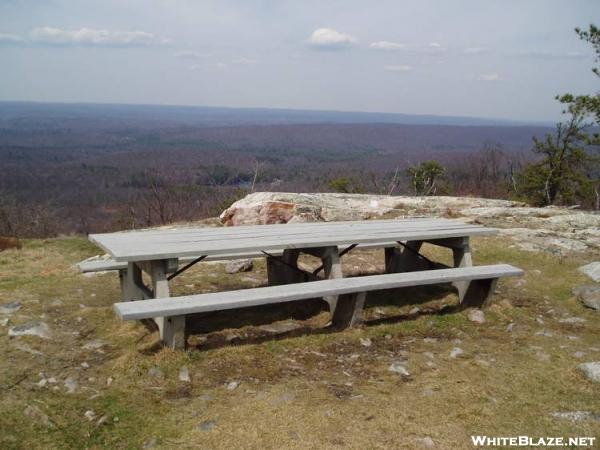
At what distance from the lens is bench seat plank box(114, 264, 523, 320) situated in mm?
3668

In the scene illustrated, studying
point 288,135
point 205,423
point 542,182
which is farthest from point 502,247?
point 288,135

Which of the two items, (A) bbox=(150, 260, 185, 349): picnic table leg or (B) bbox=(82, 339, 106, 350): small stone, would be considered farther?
(B) bbox=(82, 339, 106, 350): small stone

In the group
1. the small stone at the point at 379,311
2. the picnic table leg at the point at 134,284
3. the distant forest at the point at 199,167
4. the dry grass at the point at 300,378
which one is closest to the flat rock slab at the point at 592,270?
the dry grass at the point at 300,378

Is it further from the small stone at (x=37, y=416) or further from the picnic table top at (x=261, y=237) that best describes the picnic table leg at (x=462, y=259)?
the small stone at (x=37, y=416)

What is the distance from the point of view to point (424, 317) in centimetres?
495

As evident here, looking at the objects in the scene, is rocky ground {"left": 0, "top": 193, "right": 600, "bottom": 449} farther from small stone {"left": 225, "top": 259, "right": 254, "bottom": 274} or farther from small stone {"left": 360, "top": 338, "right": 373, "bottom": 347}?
small stone {"left": 225, "top": 259, "right": 254, "bottom": 274}

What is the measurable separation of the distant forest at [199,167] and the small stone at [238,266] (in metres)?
11.5

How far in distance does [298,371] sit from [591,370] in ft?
6.51

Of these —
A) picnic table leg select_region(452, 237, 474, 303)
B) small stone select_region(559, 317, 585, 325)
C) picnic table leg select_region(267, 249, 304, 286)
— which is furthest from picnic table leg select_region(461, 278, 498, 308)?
picnic table leg select_region(267, 249, 304, 286)

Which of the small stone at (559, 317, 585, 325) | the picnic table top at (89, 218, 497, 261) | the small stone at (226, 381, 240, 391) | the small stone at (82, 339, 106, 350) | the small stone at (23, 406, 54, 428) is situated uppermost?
the picnic table top at (89, 218, 497, 261)

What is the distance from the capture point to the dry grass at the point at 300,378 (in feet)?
9.76

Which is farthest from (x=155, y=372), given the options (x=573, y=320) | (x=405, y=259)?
(x=573, y=320)

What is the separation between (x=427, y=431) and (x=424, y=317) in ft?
6.57

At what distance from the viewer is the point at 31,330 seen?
13.9 feet
